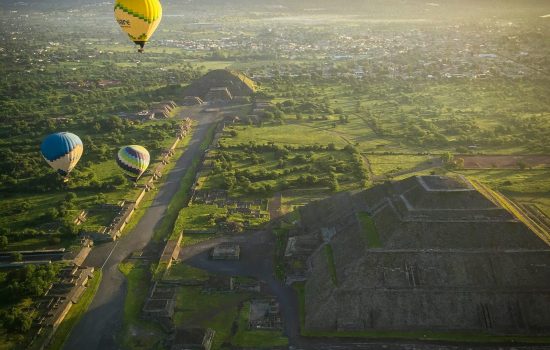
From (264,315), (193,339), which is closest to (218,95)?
(264,315)

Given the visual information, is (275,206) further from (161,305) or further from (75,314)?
(75,314)

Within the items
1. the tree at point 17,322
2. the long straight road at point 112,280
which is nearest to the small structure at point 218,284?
the long straight road at point 112,280

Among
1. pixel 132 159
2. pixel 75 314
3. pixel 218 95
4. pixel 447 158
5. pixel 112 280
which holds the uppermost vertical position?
pixel 132 159

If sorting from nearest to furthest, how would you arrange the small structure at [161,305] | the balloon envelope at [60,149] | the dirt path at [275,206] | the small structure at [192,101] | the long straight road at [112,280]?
the long straight road at [112,280] < the small structure at [161,305] < the balloon envelope at [60,149] < the dirt path at [275,206] < the small structure at [192,101]

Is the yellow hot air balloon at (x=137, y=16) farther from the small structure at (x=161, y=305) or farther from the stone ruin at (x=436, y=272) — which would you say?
the stone ruin at (x=436, y=272)

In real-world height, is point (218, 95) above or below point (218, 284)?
below

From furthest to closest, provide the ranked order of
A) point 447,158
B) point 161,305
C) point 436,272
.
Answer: point 447,158 → point 161,305 → point 436,272

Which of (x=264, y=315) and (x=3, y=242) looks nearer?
(x=264, y=315)

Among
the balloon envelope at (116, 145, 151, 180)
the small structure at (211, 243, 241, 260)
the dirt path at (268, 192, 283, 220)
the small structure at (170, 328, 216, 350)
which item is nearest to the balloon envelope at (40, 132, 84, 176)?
the balloon envelope at (116, 145, 151, 180)
